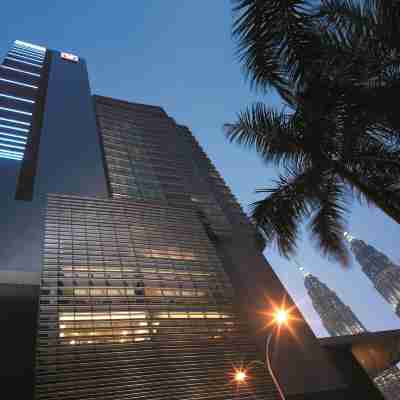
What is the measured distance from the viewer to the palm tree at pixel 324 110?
19.0 feet

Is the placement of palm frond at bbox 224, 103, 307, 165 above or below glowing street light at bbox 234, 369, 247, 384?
above

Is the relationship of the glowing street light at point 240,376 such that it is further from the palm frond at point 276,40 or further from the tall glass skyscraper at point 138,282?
the palm frond at point 276,40

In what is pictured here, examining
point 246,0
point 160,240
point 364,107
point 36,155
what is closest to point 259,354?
point 160,240

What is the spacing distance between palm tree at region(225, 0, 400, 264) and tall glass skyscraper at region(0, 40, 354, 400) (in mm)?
2053

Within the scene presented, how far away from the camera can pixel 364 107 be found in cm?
669

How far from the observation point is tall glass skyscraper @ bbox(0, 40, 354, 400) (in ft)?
33.2

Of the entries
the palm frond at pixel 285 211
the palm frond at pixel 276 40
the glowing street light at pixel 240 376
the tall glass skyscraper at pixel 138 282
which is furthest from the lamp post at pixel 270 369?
the palm frond at pixel 276 40

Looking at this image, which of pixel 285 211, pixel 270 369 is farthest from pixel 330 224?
pixel 270 369

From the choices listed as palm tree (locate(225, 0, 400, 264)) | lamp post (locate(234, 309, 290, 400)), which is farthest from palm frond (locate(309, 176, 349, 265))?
lamp post (locate(234, 309, 290, 400))

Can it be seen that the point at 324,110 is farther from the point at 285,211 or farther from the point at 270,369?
the point at 270,369

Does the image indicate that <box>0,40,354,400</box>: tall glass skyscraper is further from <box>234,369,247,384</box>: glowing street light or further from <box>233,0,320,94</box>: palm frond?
<box>233,0,320,94</box>: palm frond

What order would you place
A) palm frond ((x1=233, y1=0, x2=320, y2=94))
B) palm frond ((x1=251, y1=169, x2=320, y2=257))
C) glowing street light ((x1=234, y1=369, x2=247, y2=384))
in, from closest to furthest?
palm frond ((x1=233, y1=0, x2=320, y2=94)) → palm frond ((x1=251, y1=169, x2=320, y2=257)) → glowing street light ((x1=234, y1=369, x2=247, y2=384))

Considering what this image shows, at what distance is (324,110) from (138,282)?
10.2 meters

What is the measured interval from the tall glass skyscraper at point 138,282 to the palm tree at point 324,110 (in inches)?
80.8
